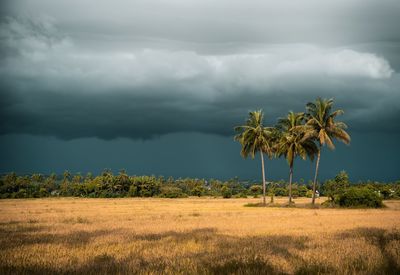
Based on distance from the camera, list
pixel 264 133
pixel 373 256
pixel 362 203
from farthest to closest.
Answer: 1. pixel 264 133
2. pixel 362 203
3. pixel 373 256

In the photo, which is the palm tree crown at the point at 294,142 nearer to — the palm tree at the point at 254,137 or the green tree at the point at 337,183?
the palm tree at the point at 254,137

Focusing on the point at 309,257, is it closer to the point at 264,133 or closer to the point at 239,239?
the point at 239,239

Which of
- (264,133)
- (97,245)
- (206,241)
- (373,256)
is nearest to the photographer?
(373,256)

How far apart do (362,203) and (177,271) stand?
40.2 m

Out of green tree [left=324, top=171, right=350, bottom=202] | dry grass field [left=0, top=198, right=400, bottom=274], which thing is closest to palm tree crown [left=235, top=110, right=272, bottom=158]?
dry grass field [left=0, top=198, right=400, bottom=274]

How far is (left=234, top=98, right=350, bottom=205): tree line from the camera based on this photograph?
46969mm

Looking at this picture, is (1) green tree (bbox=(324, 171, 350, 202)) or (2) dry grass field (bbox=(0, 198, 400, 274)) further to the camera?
(1) green tree (bbox=(324, 171, 350, 202))

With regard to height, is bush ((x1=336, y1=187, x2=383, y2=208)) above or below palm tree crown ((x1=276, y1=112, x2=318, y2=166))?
below

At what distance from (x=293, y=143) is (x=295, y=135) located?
1.33 metres

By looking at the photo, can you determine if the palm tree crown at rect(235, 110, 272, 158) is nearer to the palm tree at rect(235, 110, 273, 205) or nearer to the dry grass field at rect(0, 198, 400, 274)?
the palm tree at rect(235, 110, 273, 205)

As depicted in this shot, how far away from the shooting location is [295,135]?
5225 centimetres

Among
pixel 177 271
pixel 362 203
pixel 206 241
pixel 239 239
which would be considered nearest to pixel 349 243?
pixel 239 239

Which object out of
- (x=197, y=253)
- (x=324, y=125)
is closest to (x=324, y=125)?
(x=324, y=125)

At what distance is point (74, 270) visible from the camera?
988 centimetres
